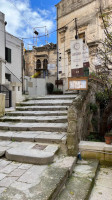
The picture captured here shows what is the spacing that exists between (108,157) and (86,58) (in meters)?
8.88

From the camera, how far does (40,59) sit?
1128 inches

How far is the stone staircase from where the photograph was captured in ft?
8.20

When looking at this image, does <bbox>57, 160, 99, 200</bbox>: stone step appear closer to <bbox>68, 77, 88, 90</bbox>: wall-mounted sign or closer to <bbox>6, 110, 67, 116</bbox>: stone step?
<bbox>6, 110, 67, 116</bbox>: stone step

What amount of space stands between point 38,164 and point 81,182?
951 mm

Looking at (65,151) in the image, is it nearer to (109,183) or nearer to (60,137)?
(60,137)

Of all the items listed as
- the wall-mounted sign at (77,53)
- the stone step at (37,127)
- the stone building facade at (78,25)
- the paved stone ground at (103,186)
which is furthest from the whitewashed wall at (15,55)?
the paved stone ground at (103,186)

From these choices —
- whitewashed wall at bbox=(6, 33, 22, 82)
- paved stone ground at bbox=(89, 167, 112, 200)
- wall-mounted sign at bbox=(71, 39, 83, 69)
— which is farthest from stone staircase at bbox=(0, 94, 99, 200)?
whitewashed wall at bbox=(6, 33, 22, 82)

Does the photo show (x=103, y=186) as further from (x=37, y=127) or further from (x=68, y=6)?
(x=68, y=6)

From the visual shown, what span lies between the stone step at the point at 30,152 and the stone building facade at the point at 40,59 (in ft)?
77.0

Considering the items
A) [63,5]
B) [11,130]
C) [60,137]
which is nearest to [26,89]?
[63,5]

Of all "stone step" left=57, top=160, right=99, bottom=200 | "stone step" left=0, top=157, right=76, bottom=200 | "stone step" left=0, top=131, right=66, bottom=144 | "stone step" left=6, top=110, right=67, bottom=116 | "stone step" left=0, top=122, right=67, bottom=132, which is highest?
"stone step" left=6, top=110, right=67, bottom=116

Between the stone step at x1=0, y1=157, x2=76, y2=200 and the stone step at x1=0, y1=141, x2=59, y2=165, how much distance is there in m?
0.13

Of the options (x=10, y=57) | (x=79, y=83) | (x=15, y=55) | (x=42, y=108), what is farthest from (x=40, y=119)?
(x=15, y=55)

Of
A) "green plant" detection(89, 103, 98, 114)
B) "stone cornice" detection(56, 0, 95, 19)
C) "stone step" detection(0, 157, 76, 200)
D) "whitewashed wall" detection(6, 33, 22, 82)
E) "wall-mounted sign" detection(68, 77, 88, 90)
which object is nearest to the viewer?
"stone step" detection(0, 157, 76, 200)
